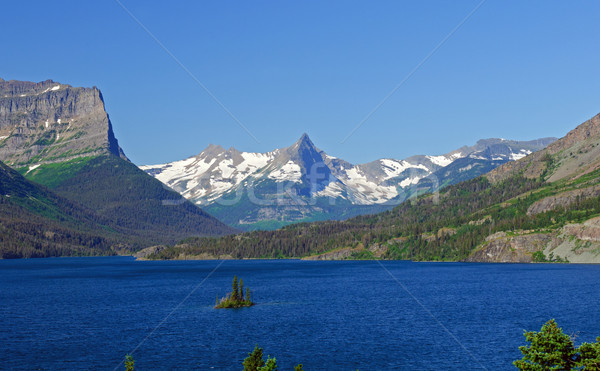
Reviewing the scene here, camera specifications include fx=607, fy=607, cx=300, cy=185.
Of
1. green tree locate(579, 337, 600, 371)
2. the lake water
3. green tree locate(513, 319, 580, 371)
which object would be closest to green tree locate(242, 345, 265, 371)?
green tree locate(513, 319, 580, 371)

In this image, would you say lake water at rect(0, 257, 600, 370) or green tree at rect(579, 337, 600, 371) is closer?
green tree at rect(579, 337, 600, 371)

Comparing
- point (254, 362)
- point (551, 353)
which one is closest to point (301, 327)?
point (254, 362)

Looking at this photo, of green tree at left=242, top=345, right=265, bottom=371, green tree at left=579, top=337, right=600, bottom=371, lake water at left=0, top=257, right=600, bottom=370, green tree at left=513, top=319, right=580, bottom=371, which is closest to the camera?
green tree at left=579, top=337, right=600, bottom=371

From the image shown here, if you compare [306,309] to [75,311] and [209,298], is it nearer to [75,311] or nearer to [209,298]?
[209,298]

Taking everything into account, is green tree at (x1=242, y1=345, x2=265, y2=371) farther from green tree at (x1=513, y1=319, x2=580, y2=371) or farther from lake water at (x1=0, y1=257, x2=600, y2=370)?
lake water at (x1=0, y1=257, x2=600, y2=370)

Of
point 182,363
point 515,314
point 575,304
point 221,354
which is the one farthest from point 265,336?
point 575,304

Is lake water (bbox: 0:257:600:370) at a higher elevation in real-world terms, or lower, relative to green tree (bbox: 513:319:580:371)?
lower

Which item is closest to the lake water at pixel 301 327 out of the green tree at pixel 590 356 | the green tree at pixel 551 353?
the green tree at pixel 551 353

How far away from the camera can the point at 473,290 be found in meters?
184

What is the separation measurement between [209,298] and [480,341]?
302ft

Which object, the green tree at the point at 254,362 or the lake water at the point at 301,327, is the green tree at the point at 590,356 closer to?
the green tree at the point at 254,362

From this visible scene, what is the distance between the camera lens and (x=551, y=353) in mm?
53875

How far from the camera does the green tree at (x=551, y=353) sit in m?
53.4

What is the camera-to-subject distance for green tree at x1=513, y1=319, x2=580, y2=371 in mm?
53438
